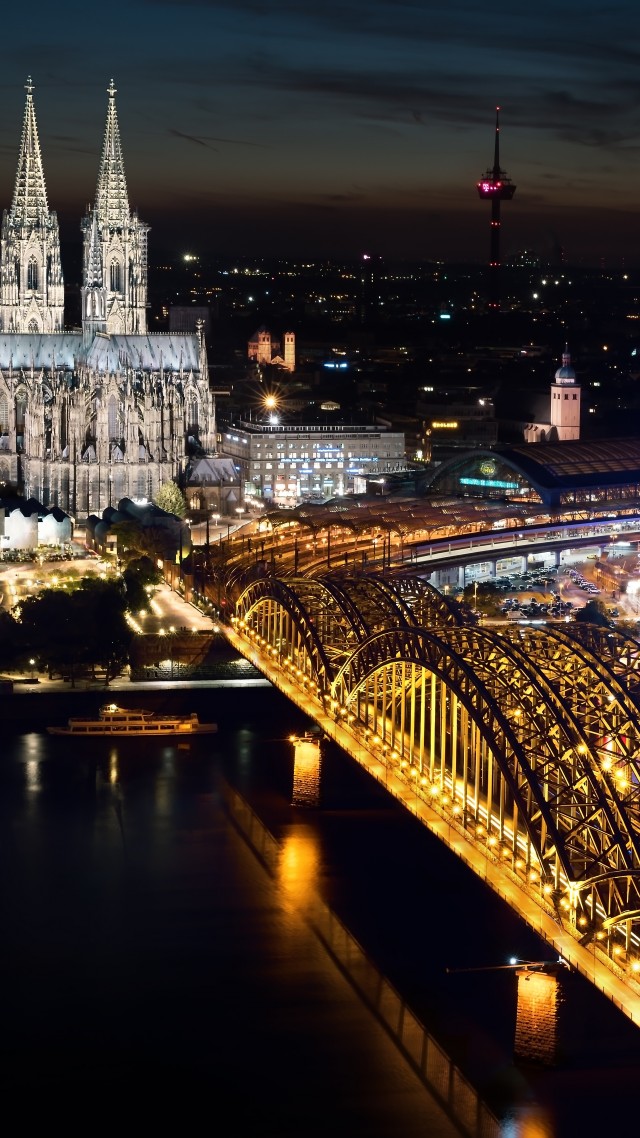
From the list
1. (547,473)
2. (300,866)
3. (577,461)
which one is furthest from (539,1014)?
(577,461)

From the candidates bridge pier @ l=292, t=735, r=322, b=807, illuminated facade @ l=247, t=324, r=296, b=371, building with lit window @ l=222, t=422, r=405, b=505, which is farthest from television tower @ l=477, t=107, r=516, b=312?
bridge pier @ l=292, t=735, r=322, b=807

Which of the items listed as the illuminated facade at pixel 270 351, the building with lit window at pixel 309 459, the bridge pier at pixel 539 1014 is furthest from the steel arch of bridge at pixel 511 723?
the illuminated facade at pixel 270 351

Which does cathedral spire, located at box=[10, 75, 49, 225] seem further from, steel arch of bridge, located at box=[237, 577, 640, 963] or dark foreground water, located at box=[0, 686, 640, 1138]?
dark foreground water, located at box=[0, 686, 640, 1138]

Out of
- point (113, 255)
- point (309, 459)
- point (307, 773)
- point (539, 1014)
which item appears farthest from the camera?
point (309, 459)

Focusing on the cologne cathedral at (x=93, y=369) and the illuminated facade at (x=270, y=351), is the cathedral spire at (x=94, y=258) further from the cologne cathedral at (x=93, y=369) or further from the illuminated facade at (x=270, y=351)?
the illuminated facade at (x=270, y=351)

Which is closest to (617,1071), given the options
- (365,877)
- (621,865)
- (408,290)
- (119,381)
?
(621,865)

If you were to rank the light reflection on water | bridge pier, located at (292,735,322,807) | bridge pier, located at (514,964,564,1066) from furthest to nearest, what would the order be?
bridge pier, located at (292,735,322,807)
the light reflection on water
bridge pier, located at (514,964,564,1066)

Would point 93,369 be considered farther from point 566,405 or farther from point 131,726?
point 131,726
